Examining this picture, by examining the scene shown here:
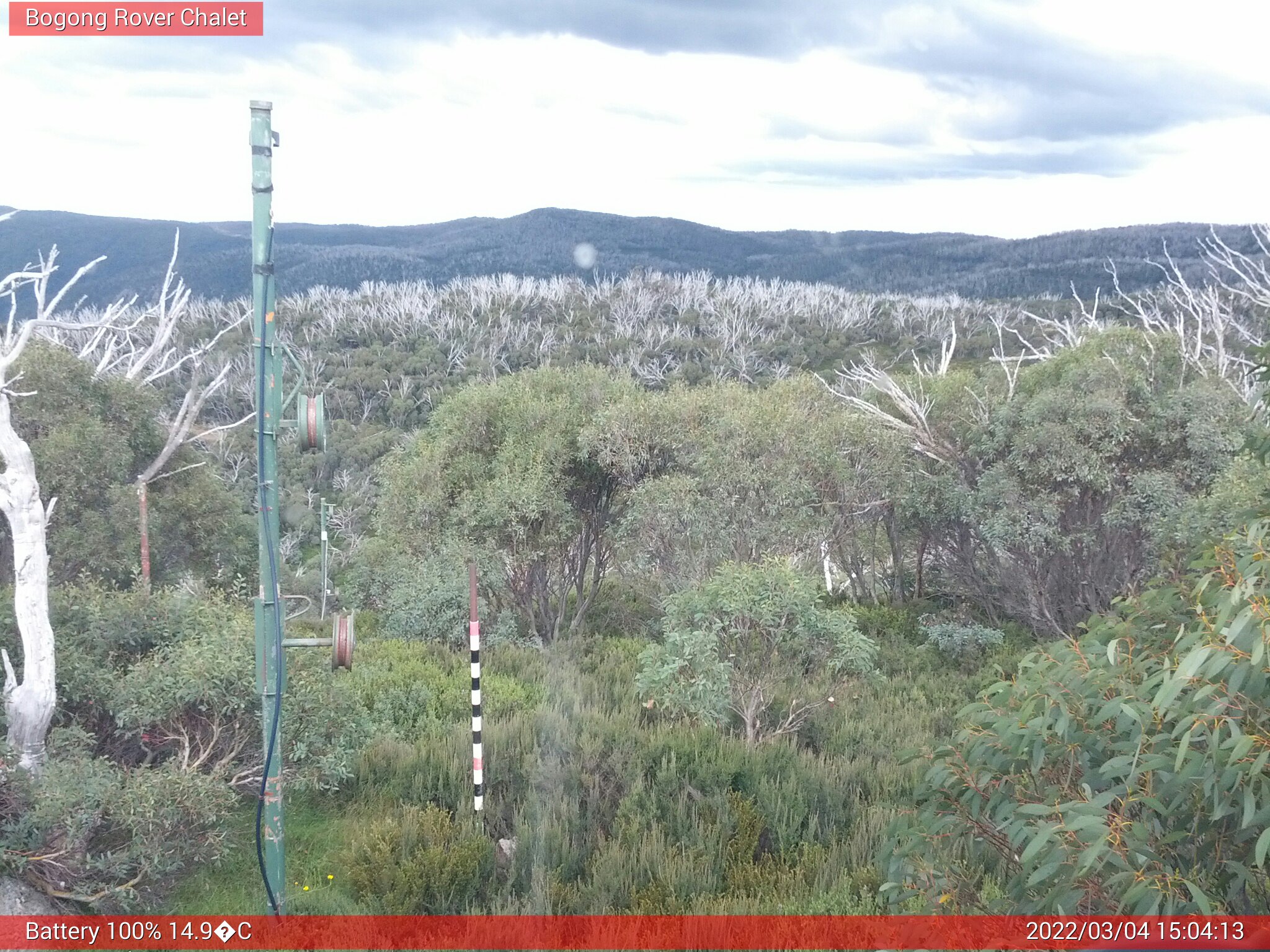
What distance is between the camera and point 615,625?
55.0 ft

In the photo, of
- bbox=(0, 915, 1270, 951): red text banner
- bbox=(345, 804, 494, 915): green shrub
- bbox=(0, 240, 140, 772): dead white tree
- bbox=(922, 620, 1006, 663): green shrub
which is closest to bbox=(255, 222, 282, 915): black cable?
bbox=(0, 915, 1270, 951): red text banner

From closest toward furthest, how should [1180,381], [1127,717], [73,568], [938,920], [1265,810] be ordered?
[1265,810] < [1127,717] < [938,920] < [73,568] < [1180,381]

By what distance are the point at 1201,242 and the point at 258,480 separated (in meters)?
20.5

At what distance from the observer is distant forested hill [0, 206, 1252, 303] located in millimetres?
82875

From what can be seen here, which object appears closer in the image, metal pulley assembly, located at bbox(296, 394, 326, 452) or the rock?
metal pulley assembly, located at bbox(296, 394, 326, 452)

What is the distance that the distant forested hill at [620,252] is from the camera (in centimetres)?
8288

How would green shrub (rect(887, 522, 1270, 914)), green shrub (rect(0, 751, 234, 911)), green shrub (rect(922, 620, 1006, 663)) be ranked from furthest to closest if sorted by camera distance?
green shrub (rect(922, 620, 1006, 663))
green shrub (rect(0, 751, 234, 911))
green shrub (rect(887, 522, 1270, 914))

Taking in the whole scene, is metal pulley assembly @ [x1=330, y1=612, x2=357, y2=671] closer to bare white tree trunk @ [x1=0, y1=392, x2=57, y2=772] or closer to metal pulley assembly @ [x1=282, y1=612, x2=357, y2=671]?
metal pulley assembly @ [x1=282, y1=612, x2=357, y2=671]

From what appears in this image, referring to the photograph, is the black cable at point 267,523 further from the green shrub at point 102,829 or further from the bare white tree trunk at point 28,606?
the bare white tree trunk at point 28,606

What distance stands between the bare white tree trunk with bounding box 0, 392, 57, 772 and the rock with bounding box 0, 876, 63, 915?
2.94 feet

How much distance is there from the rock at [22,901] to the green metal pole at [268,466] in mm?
1515

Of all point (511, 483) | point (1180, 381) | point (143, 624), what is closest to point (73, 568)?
point (511, 483)

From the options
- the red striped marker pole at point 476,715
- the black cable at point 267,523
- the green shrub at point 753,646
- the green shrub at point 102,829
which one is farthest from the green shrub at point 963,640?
the black cable at point 267,523

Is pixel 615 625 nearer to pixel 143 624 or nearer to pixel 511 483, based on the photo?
pixel 511 483
